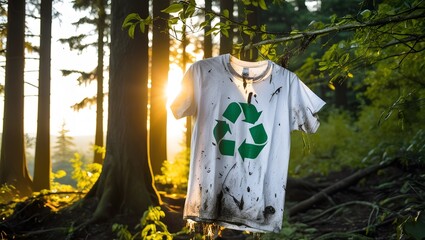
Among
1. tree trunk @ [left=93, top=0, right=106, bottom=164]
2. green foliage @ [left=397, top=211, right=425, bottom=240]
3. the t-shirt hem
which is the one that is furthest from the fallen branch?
tree trunk @ [left=93, top=0, right=106, bottom=164]

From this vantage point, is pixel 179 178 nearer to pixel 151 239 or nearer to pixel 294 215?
pixel 294 215

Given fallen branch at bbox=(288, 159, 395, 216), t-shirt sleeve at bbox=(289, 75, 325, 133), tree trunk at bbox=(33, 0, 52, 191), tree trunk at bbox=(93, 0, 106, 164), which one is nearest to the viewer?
t-shirt sleeve at bbox=(289, 75, 325, 133)

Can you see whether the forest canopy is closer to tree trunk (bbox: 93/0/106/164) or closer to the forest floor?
the forest floor

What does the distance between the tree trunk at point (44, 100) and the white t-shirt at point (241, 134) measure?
9.54 meters

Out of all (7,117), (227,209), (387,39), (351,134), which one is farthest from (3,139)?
(351,134)

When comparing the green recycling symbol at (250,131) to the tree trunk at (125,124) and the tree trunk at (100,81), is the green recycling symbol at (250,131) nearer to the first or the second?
the tree trunk at (125,124)

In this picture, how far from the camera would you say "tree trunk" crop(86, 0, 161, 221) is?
620 cm

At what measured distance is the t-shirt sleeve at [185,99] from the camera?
3.24 m

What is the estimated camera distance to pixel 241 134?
318cm

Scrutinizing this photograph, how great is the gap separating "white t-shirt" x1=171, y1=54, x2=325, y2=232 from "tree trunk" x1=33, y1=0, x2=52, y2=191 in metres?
9.54

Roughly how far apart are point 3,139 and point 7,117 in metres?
0.67

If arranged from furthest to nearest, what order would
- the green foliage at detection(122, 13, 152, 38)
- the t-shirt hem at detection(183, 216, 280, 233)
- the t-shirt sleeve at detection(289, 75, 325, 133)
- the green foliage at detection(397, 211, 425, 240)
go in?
the t-shirt sleeve at detection(289, 75, 325, 133)
the t-shirt hem at detection(183, 216, 280, 233)
the green foliage at detection(122, 13, 152, 38)
the green foliage at detection(397, 211, 425, 240)

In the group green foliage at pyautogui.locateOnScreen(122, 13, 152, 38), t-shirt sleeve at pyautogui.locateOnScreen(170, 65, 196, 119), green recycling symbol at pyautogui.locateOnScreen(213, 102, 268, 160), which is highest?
green foliage at pyautogui.locateOnScreen(122, 13, 152, 38)

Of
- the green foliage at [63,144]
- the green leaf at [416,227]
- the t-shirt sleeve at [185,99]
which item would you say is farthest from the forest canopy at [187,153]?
the green foliage at [63,144]
